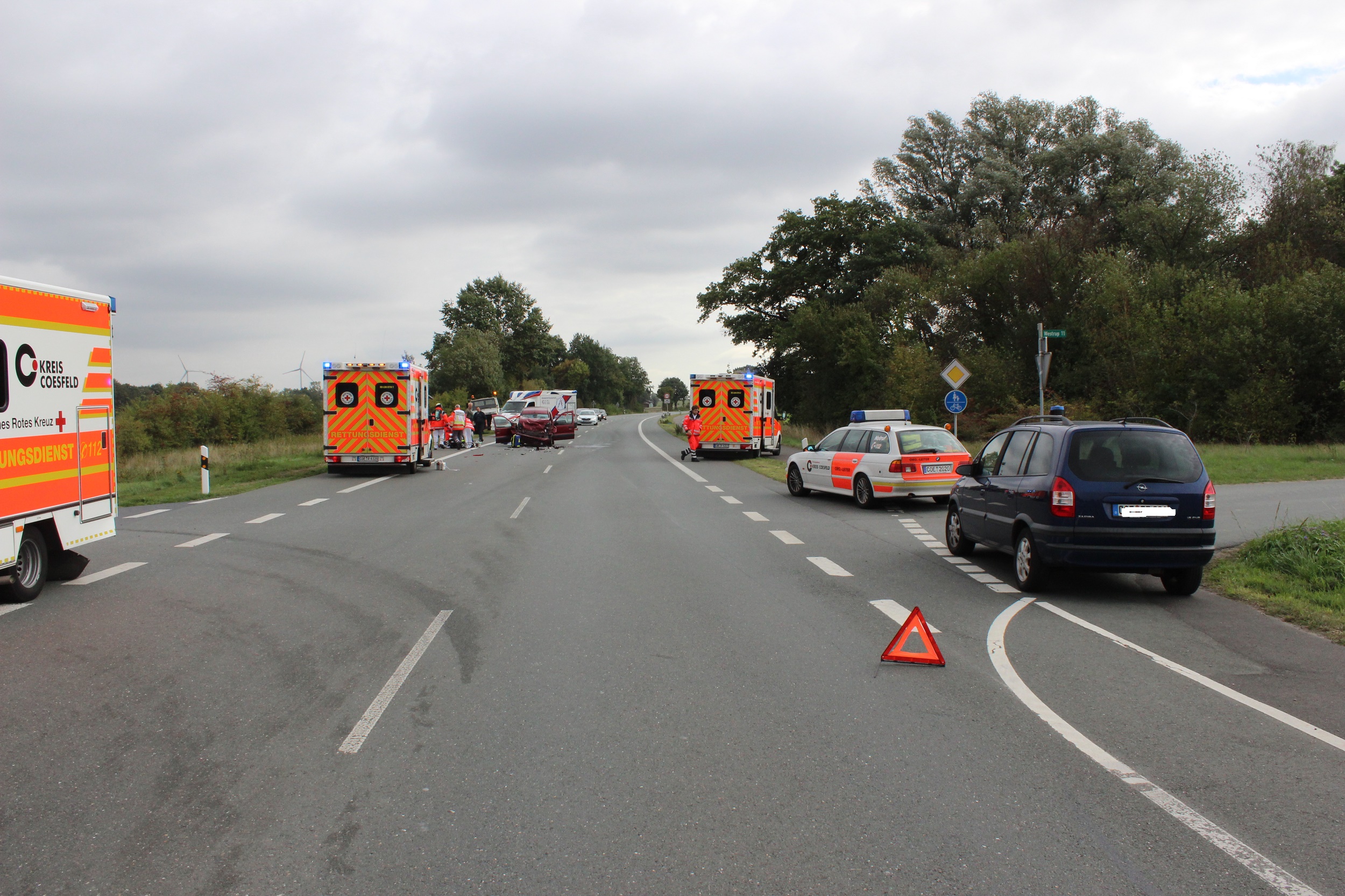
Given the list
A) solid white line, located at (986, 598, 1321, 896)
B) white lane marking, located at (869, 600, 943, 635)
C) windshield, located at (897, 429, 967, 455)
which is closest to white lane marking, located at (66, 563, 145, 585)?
white lane marking, located at (869, 600, 943, 635)

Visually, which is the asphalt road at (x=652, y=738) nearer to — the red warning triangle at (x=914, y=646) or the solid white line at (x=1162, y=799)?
the solid white line at (x=1162, y=799)

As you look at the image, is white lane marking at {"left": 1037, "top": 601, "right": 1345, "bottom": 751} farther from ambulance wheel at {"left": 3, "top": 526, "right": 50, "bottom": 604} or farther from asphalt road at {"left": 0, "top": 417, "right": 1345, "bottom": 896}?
ambulance wheel at {"left": 3, "top": 526, "right": 50, "bottom": 604}

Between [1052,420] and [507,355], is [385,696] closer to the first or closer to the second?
[1052,420]

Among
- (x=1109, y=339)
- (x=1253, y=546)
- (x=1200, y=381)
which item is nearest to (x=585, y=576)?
(x=1253, y=546)

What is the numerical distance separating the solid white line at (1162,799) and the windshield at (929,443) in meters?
10.1

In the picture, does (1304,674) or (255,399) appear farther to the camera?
(255,399)

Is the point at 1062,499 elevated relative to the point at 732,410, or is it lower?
lower

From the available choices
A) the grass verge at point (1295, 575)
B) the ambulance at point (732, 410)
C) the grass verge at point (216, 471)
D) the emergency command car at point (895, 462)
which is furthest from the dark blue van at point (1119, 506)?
the ambulance at point (732, 410)

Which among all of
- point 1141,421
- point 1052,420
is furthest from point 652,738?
point 1141,421

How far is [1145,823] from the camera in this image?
13.1ft

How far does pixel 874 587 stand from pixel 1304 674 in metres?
3.75

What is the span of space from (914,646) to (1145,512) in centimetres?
353

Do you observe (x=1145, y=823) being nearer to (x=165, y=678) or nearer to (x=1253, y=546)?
(x=165, y=678)

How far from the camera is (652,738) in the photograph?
16.4 ft
